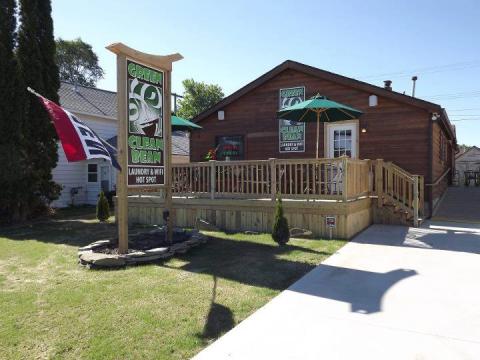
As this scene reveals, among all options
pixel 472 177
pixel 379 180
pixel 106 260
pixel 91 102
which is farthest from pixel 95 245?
pixel 472 177

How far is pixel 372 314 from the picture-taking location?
372cm

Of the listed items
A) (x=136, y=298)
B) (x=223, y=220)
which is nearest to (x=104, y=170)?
(x=223, y=220)

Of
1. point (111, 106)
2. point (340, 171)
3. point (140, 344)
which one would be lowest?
point (140, 344)

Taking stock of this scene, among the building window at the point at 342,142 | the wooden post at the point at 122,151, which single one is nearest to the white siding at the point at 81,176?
the building window at the point at 342,142

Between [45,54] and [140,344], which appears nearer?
[140,344]

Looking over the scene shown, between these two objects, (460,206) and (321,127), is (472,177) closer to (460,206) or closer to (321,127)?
(460,206)

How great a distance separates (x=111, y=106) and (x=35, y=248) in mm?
13979

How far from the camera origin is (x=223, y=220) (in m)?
8.88

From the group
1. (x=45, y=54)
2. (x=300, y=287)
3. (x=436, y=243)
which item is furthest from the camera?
(x=45, y=54)

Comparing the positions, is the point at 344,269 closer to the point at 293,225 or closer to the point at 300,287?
the point at 300,287

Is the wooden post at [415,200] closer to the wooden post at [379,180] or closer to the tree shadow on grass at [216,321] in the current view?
the wooden post at [379,180]

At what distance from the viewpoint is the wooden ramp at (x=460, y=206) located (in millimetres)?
10148

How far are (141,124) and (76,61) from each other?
36166mm

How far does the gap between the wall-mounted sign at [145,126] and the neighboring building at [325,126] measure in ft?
20.7
